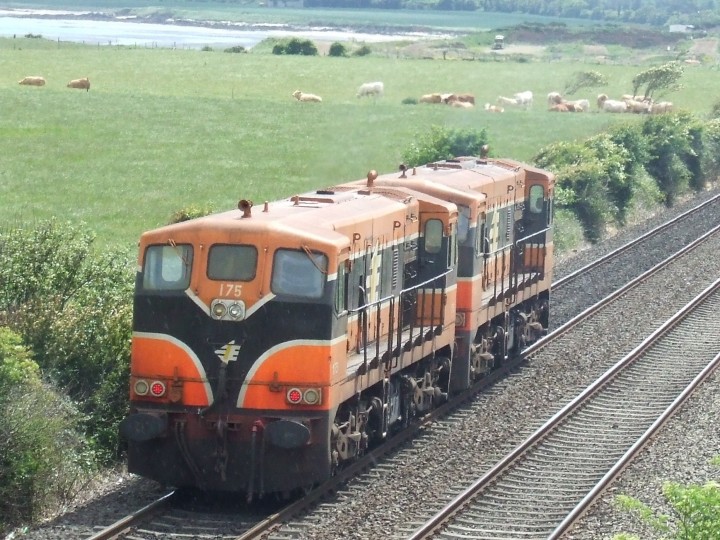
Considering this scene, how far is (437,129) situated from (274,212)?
2250cm

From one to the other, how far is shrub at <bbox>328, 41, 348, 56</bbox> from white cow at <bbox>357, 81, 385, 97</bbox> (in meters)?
16.9

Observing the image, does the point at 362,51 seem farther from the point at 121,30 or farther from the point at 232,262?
the point at 232,262

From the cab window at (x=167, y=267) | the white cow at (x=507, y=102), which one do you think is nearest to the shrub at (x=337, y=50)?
the white cow at (x=507, y=102)

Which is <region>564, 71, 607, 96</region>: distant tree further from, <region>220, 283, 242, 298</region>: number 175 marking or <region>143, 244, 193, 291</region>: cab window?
<region>220, 283, 242, 298</region>: number 175 marking

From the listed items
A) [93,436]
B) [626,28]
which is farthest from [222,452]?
[626,28]

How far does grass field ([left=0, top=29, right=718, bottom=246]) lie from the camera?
3503 cm

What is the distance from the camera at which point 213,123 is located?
5425 cm

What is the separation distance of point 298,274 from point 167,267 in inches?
55.0

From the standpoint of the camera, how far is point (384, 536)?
13148mm

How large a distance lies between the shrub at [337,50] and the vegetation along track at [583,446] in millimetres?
63979

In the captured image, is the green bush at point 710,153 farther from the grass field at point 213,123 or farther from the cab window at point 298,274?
the cab window at point 298,274

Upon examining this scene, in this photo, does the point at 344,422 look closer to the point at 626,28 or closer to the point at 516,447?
the point at 516,447

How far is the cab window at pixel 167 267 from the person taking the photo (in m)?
13.8

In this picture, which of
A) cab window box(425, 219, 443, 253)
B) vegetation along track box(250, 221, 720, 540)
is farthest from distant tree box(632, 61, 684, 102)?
cab window box(425, 219, 443, 253)
